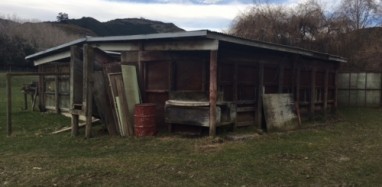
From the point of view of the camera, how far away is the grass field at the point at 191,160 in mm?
6574

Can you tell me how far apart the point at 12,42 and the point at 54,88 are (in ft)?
134

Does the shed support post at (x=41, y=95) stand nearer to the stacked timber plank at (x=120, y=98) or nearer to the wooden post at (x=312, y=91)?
the stacked timber plank at (x=120, y=98)

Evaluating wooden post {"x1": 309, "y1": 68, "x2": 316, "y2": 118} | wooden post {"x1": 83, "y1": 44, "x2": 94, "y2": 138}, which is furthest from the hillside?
wooden post {"x1": 83, "y1": 44, "x2": 94, "y2": 138}

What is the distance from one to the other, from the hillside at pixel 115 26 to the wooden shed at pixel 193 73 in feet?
233

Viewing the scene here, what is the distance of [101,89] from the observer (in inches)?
426

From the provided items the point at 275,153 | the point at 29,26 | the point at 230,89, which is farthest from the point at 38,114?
the point at 29,26

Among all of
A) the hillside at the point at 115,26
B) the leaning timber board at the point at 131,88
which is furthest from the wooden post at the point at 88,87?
the hillside at the point at 115,26

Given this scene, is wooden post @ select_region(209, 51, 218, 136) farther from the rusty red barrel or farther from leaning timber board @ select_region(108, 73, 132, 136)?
leaning timber board @ select_region(108, 73, 132, 136)

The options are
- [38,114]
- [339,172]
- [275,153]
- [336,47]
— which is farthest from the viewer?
[336,47]

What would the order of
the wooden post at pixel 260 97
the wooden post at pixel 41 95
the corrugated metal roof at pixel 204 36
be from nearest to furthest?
the corrugated metal roof at pixel 204 36
the wooden post at pixel 260 97
the wooden post at pixel 41 95

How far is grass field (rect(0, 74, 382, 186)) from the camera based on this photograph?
6.57 m

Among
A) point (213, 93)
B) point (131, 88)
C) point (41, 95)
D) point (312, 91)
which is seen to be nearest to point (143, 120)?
point (131, 88)

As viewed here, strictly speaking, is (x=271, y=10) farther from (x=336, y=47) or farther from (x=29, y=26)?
(x=29, y=26)

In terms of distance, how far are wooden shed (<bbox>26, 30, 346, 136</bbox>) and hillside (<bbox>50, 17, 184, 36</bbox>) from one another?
70.9m
